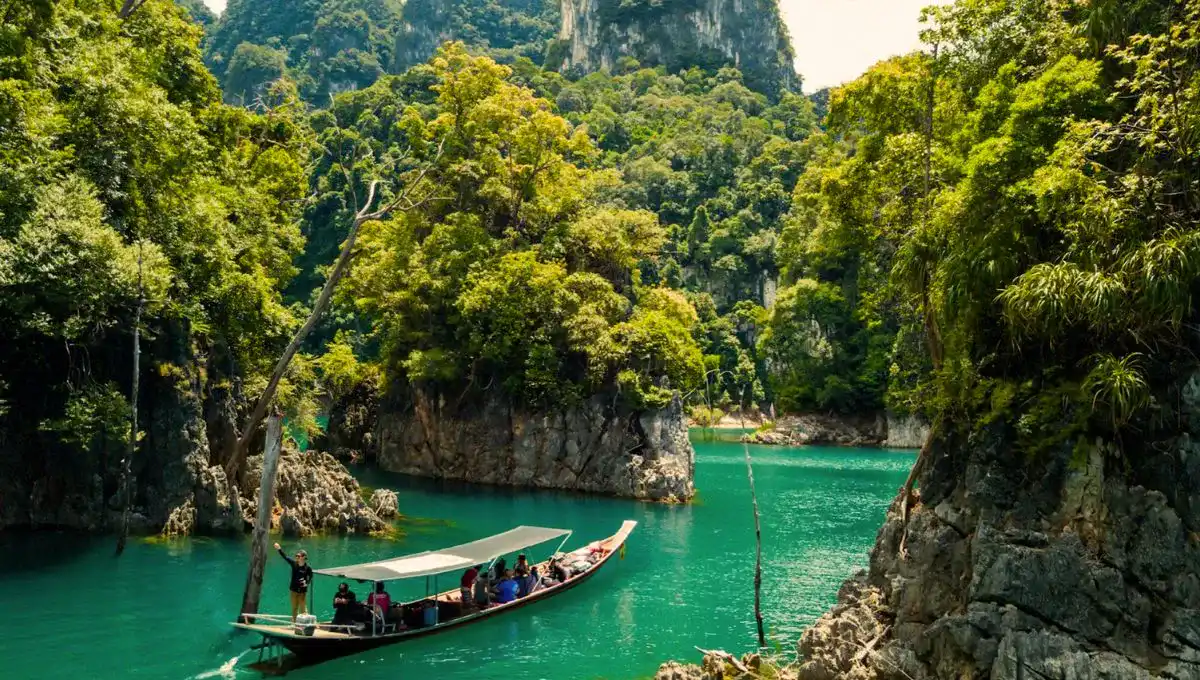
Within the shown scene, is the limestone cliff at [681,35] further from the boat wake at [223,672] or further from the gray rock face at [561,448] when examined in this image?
the boat wake at [223,672]

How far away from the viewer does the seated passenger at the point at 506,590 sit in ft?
69.9

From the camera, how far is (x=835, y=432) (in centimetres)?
7256

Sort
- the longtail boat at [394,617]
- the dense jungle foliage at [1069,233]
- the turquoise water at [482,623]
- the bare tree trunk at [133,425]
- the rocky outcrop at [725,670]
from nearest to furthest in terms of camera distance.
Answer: the dense jungle foliage at [1069,233] < the rocky outcrop at [725,670] < the longtail boat at [394,617] < the turquoise water at [482,623] < the bare tree trunk at [133,425]

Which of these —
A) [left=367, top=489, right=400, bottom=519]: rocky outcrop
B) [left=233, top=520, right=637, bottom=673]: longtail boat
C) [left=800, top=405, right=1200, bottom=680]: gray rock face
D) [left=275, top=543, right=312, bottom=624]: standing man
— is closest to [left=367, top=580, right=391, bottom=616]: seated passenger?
[left=233, top=520, right=637, bottom=673]: longtail boat

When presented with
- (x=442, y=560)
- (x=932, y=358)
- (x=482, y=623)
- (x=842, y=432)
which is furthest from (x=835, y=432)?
(x=442, y=560)

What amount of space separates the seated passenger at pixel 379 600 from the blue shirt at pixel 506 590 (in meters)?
3.59

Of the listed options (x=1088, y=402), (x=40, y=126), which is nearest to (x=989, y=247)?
(x=1088, y=402)

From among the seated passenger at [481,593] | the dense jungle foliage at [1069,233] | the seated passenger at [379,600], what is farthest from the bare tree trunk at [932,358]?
the seated passenger at [379,600]

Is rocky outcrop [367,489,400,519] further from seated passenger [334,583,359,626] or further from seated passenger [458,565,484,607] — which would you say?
seated passenger [334,583,359,626]

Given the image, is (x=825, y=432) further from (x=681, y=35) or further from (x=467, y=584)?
(x=681, y=35)

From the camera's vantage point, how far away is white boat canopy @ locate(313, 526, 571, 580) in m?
18.0

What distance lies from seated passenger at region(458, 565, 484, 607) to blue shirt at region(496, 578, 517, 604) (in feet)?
2.12

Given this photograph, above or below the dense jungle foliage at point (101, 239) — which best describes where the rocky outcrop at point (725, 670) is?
below

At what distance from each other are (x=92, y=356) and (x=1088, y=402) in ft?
85.1
